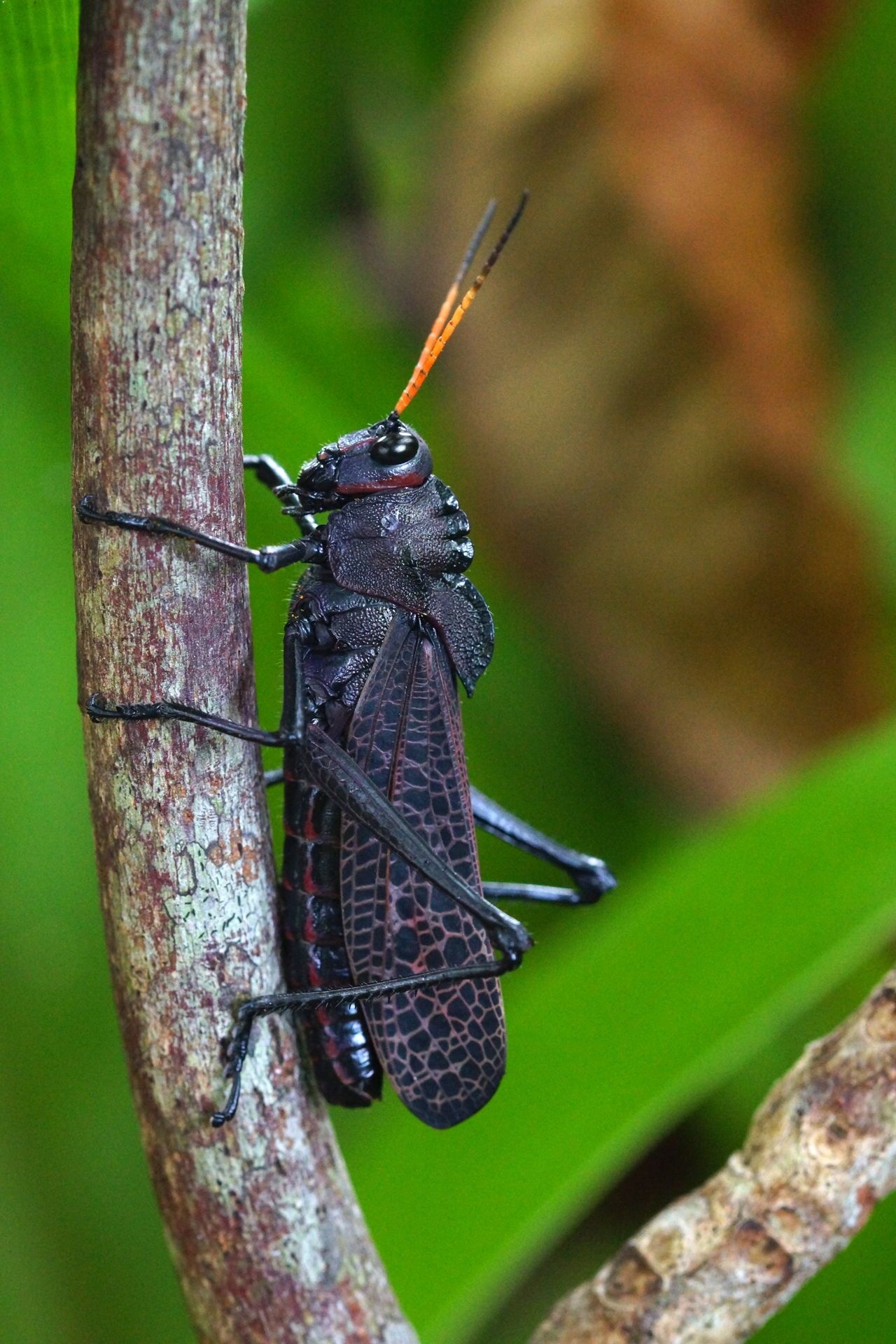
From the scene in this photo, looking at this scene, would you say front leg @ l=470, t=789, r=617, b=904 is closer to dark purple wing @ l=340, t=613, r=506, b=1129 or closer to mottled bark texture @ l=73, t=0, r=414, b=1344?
dark purple wing @ l=340, t=613, r=506, b=1129

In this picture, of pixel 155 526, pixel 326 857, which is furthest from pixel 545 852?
pixel 155 526

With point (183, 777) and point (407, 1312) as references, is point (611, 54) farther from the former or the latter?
point (407, 1312)

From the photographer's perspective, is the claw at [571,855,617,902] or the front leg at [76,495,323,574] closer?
the front leg at [76,495,323,574]

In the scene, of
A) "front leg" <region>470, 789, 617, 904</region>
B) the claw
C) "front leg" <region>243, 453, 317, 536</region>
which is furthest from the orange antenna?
the claw

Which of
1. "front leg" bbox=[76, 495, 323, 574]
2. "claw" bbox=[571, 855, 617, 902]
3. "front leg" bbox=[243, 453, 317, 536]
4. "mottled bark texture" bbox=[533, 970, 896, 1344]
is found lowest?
"mottled bark texture" bbox=[533, 970, 896, 1344]

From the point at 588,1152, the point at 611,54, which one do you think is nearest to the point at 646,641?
the point at 611,54

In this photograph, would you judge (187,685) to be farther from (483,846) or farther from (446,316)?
(483,846)
